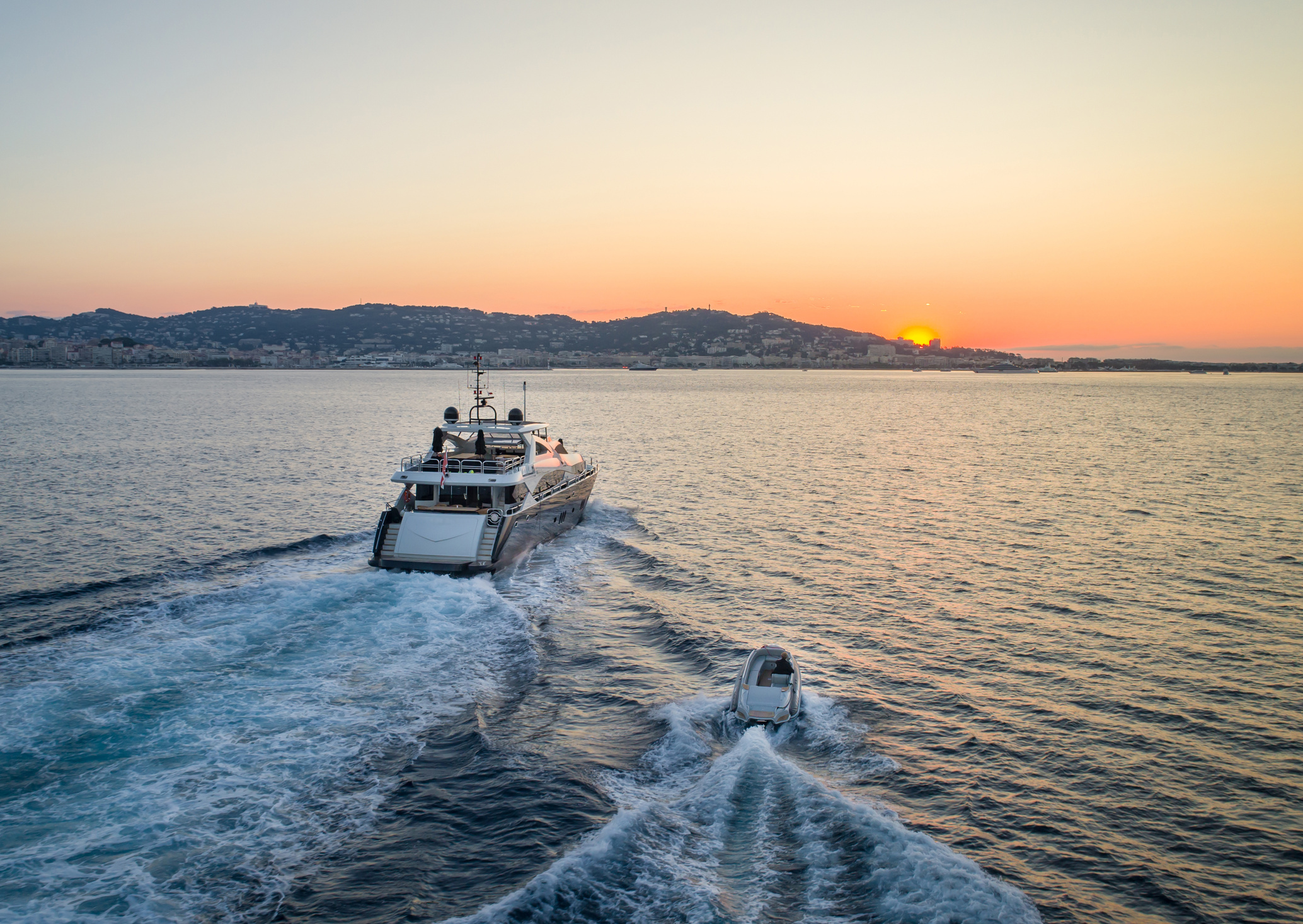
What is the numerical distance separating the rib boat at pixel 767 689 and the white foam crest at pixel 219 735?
449 centimetres

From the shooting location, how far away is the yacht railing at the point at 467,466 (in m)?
22.3

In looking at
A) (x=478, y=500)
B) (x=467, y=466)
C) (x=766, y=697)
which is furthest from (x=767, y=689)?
(x=467, y=466)

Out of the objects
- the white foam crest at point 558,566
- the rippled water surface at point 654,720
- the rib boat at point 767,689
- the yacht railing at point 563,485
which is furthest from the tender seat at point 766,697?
the yacht railing at point 563,485

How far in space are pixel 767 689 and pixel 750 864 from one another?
3.99m

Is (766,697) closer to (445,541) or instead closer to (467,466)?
(445,541)

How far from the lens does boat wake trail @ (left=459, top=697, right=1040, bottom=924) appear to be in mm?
7949

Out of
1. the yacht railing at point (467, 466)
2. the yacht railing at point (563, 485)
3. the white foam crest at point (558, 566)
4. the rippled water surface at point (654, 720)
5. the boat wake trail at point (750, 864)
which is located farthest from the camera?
the yacht railing at point (563, 485)

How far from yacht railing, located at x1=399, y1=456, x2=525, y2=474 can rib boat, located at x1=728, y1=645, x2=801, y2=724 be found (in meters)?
11.4

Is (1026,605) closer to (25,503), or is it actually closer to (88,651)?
(88,651)

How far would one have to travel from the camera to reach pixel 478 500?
22406 mm

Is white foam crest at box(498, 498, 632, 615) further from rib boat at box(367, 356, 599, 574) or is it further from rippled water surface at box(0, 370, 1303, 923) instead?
rib boat at box(367, 356, 599, 574)

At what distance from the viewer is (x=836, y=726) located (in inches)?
489

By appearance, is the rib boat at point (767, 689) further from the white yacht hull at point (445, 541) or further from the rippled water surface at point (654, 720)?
the white yacht hull at point (445, 541)

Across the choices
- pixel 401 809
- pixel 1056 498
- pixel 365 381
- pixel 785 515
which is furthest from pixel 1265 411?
pixel 365 381
